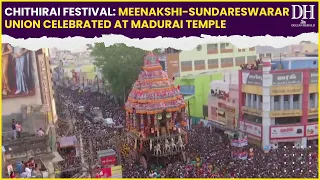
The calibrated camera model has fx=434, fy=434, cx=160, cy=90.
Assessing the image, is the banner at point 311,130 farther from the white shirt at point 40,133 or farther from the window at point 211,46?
the white shirt at point 40,133

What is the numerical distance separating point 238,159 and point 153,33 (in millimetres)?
5767

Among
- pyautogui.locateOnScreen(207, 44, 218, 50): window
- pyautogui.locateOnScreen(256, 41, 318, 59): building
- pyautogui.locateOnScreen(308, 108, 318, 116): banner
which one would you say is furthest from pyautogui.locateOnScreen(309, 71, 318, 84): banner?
pyautogui.locateOnScreen(207, 44, 218, 50): window

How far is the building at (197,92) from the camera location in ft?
56.5

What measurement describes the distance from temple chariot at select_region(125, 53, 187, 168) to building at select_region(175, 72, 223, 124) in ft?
9.12

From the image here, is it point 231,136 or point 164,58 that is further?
point 231,136

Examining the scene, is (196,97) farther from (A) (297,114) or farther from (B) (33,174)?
(B) (33,174)

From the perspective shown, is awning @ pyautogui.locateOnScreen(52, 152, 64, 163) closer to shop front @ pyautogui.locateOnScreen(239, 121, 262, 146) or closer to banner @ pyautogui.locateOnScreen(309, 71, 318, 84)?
shop front @ pyautogui.locateOnScreen(239, 121, 262, 146)

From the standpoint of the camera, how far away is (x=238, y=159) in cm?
1422

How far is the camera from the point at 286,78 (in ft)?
50.6

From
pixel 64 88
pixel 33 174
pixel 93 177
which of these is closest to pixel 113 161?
pixel 93 177

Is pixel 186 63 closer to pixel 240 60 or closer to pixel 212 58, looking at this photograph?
pixel 212 58

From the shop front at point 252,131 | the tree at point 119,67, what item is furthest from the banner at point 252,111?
the tree at point 119,67

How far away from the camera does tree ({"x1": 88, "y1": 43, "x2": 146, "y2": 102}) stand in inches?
615

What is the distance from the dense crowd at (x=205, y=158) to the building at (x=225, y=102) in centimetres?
88
